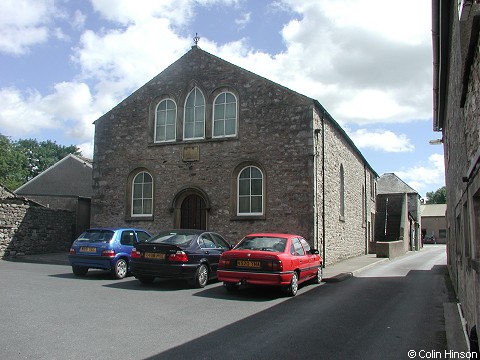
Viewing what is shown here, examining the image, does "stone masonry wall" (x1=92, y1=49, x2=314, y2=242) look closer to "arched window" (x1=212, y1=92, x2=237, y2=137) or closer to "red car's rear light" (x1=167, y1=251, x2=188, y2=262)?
"arched window" (x1=212, y1=92, x2=237, y2=137)

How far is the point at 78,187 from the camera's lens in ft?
101

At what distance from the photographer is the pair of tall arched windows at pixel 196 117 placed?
19.6 meters

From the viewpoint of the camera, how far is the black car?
11.5 m

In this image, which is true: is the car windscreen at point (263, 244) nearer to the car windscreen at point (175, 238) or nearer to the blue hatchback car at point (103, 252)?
the car windscreen at point (175, 238)

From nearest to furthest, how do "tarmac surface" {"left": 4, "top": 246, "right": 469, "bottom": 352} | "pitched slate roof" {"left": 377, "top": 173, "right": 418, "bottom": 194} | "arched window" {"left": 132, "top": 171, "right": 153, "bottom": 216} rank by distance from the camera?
1. "tarmac surface" {"left": 4, "top": 246, "right": 469, "bottom": 352}
2. "arched window" {"left": 132, "top": 171, "right": 153, "bottom": 216}
3. "pitched slate roof" {"left": 377, "top": 173, "right": 418, "bottom": 194}

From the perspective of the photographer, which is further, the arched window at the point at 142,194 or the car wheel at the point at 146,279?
the arched window at the point at 142,194

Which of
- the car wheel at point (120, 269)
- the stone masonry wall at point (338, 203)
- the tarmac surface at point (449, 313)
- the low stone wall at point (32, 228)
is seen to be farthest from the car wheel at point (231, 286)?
the low stone wall at point (32, 228)

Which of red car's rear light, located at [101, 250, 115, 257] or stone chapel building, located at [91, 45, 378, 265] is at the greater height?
stone chapel building, located at [91, 45, 378, 265]

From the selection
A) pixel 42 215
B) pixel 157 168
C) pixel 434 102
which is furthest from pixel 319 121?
pixel 42 215

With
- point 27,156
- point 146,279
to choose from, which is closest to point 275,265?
point 146,279

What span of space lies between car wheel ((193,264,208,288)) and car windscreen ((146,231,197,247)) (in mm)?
779

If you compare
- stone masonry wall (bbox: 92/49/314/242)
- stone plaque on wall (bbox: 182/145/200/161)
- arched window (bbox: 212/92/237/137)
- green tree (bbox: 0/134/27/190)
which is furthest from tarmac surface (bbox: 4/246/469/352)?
green tree (bbox: 0/134/27/190)

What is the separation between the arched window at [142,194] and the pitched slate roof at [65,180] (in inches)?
416

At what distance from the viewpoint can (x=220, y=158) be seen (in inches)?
762
